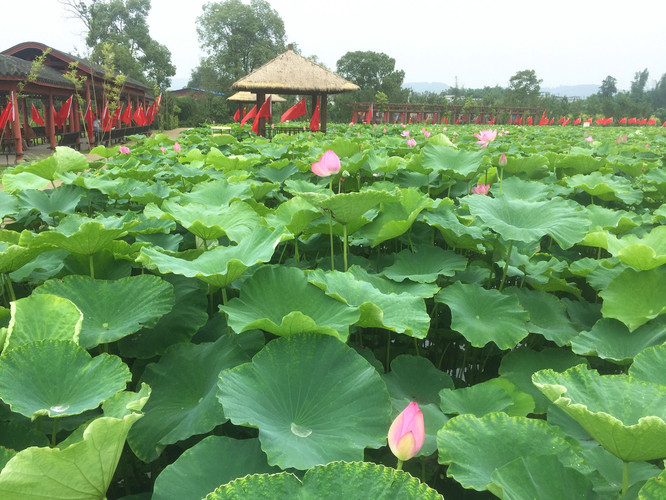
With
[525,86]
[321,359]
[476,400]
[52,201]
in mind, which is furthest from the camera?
[525,86]

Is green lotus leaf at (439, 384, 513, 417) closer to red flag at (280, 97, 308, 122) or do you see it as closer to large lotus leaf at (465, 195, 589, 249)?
large lotus leaf at (465, 195, 589, 249)

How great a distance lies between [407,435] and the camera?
554 mm

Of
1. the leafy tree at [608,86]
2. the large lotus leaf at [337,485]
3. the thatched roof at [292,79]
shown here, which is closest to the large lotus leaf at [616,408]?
the large lotus leaf at [337,485]

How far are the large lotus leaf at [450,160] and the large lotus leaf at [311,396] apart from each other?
1.29m

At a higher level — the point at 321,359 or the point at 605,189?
the point at 605,189

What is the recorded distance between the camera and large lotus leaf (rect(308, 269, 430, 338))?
84 centimetres

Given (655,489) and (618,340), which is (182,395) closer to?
(655,489)

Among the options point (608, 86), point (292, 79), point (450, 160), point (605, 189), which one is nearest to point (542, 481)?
point (450, 160)

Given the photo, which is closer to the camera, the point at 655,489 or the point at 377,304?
the point at 655,489

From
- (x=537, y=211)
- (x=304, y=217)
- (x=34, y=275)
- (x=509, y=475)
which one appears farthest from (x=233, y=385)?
(x=537, y=211)

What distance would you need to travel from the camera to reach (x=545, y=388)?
609 millimetres

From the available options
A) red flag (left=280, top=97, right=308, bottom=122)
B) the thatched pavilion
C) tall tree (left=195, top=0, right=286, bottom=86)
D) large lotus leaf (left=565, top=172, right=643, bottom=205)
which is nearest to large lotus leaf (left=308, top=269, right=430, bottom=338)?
large lotus leaf (left=565, top=172, right=643, bottom=205)

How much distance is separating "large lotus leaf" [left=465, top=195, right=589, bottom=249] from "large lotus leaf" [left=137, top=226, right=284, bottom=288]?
518mm

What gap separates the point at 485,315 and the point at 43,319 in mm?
893
